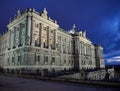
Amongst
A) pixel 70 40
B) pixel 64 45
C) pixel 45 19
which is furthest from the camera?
pixel 70 40

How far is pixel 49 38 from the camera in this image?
45906 millimetres

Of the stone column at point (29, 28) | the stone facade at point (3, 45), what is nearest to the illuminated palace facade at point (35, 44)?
the stone column at point (29, 28)

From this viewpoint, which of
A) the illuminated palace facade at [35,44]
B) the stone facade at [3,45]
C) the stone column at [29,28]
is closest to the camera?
the illuminated palace facade at [35,44]

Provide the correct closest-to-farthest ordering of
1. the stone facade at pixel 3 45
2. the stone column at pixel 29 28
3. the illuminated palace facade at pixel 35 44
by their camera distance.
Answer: the illuminated palace facade at pixel 35 44 < the stone column at pixel 29 28 < the stone facade at pixel 3 45

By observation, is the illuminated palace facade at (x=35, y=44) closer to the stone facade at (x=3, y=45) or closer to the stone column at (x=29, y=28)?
the stone column at (x=29, y=28)

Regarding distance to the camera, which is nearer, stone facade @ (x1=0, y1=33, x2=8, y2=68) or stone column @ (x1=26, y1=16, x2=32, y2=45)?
stone column @ (x1=26, y1=16, x2=32, y2=45)

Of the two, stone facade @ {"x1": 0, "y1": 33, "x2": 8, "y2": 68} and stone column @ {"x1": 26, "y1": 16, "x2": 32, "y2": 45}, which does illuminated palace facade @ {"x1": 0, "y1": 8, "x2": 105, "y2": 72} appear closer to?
stone column @ {"x1": 26, "y1": 16, "x2": 32, "y2": 45}

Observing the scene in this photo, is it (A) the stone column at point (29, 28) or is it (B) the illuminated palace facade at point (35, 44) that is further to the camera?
(A) the stone column at point (29, 28)

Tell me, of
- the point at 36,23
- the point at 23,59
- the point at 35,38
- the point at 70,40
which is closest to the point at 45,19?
the point at 36,23

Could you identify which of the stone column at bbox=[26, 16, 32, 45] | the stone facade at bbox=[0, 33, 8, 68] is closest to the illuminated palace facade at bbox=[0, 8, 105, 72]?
the stone column at bbox=[26, 16, 32, 45]

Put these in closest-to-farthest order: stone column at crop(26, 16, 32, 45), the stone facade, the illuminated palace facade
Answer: the illuminated palace facade < stone column at crop(26, 16, 32, 45) < the stone facade

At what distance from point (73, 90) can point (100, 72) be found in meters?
44.3

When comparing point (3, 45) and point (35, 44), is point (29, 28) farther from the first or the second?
point (3, 45)

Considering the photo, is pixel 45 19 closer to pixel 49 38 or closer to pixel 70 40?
pixel 49 38
